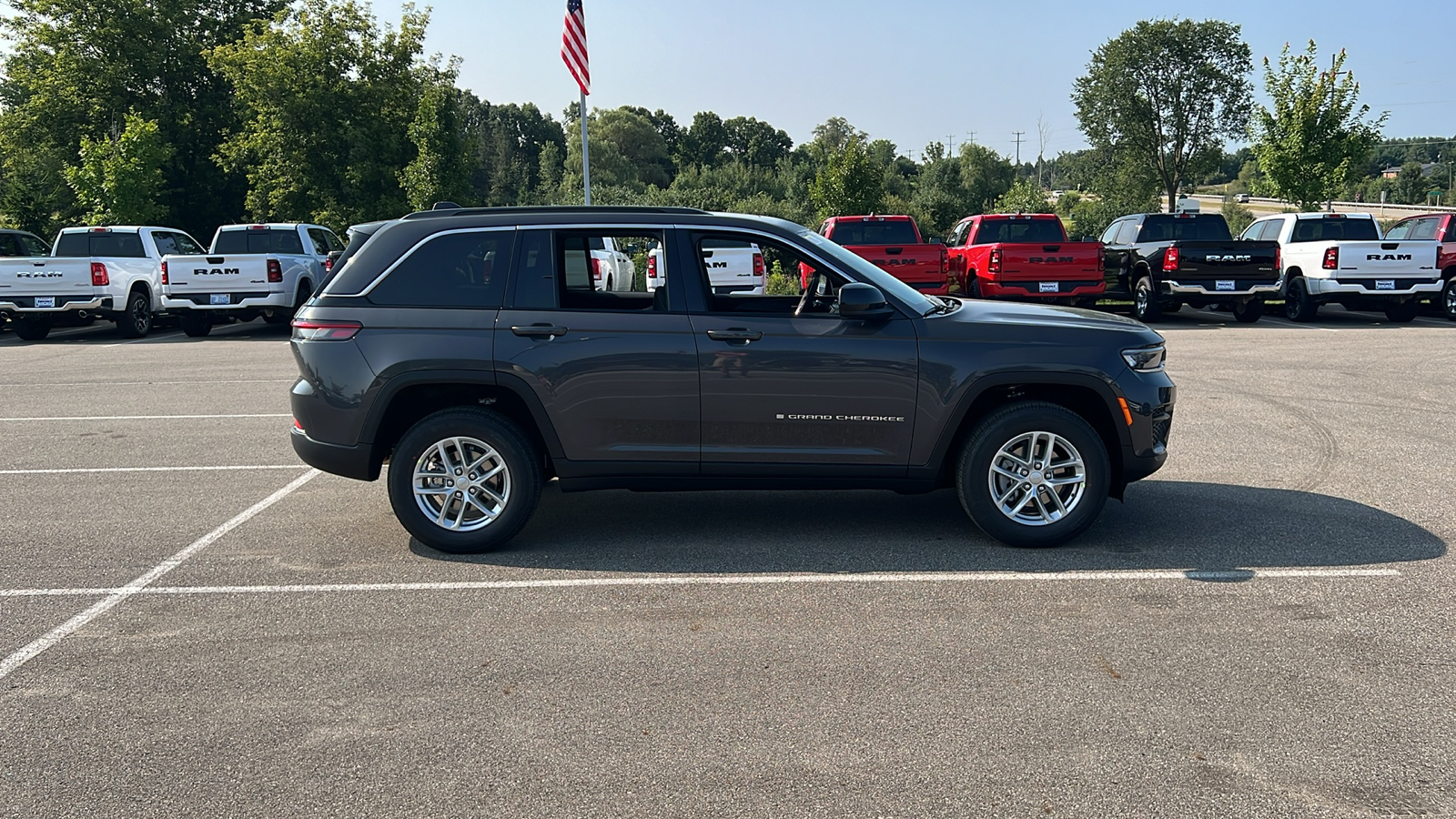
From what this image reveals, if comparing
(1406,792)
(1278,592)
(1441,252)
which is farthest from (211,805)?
(1441,252)

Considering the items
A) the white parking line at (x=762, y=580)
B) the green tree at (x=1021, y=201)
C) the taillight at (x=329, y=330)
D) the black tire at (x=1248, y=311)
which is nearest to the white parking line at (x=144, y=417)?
the taillight at (x=329, y=330)

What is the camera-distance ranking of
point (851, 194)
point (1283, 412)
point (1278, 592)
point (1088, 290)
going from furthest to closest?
point (851, 194) < point (1088, 290) < point (1283, 412) < point (1278, 592)

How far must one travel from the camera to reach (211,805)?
3.42m

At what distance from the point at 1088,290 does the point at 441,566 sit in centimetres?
1485

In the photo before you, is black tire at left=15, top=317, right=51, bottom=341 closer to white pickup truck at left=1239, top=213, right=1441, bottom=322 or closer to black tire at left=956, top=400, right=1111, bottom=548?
black tire at left=956, top=400, right=1111, bottom=548

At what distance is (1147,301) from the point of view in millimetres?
19719

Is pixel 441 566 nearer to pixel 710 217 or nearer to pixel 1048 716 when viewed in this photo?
pixel 710 217

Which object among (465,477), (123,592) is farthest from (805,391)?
(123,592)

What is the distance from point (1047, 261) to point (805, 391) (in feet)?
44.3

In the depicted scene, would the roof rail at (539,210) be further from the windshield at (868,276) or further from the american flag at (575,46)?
the american flag at (575,46)

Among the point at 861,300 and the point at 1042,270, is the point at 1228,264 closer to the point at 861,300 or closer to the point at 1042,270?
the point at 1042,270

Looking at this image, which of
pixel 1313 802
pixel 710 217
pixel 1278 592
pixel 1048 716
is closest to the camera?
pixel 1313 802

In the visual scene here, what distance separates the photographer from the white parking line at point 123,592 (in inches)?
184

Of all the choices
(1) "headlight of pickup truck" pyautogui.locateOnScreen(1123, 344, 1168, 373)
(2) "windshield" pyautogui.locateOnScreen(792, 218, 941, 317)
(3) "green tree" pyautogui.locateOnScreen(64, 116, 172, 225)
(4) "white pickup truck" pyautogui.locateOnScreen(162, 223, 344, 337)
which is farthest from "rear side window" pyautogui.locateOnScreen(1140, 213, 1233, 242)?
(3) "green tree" pyautogui.locateOnScreen(64, 116, 172, 225)
